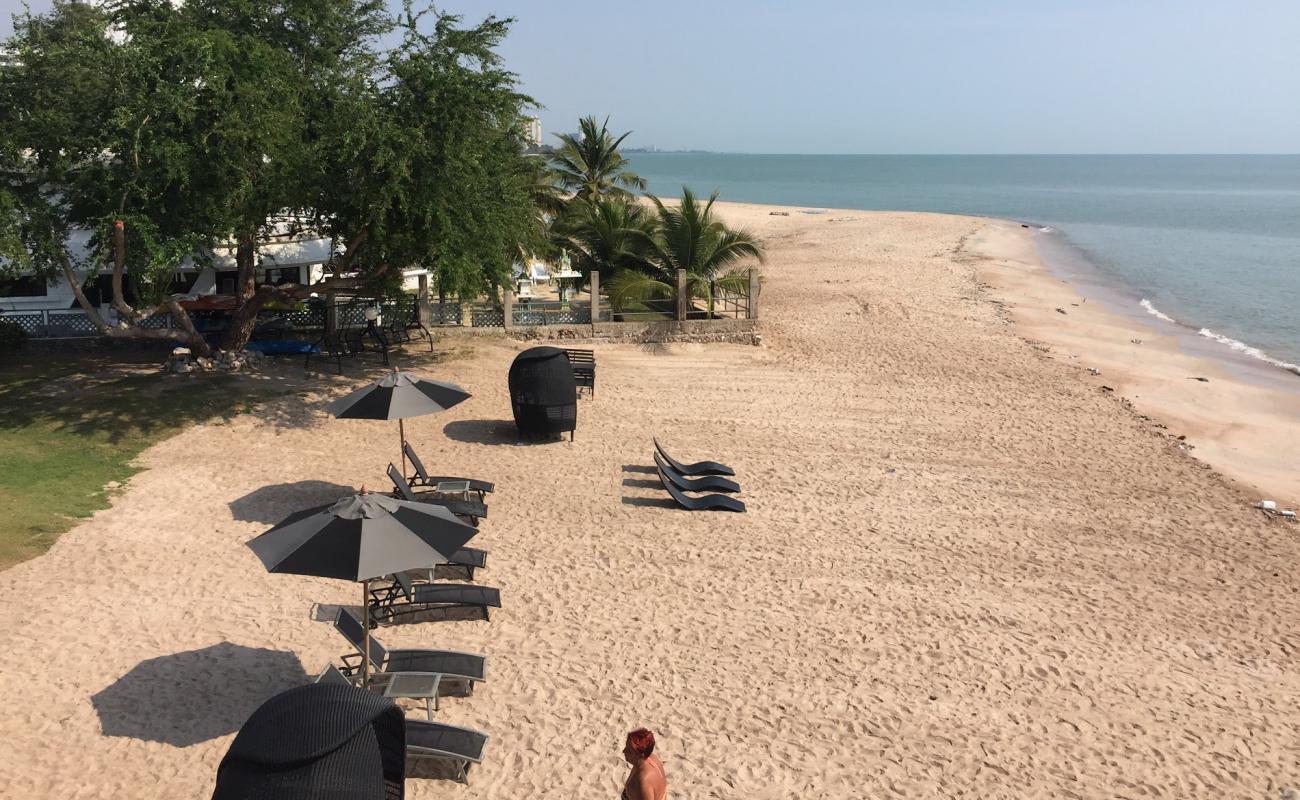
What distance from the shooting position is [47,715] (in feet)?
26.0

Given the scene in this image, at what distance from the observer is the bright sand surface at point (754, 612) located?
25.8ft

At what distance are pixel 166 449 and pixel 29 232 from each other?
13.7 ft

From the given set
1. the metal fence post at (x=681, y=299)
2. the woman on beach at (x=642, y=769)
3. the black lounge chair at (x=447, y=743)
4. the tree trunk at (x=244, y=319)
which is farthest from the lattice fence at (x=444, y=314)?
the woman on beach at (x=642, y=769)

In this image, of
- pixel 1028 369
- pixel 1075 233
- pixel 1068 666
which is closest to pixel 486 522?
pixel 1068 666

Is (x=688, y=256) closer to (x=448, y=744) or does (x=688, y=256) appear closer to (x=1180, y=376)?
(x=1180, y=376)

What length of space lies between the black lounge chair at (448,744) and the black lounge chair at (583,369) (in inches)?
422

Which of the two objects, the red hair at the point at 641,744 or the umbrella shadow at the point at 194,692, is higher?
the red hair at the point at 641,744

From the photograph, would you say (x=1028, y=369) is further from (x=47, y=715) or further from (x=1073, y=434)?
(x=47, y=715)

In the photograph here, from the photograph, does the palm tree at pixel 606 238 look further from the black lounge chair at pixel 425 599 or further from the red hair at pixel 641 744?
the red hair at pixel 641 744

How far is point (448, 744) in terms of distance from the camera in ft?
24.2

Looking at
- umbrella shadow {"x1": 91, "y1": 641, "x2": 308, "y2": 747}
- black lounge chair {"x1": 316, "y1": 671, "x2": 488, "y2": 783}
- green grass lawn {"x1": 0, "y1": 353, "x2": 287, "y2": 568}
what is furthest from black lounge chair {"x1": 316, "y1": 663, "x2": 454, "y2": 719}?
green grass lawn {"x1": 0, "y1": 353, "x2": 287, "y2": 568}

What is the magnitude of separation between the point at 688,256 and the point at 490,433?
1061cm

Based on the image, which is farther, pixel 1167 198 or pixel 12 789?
pixel 1167 198

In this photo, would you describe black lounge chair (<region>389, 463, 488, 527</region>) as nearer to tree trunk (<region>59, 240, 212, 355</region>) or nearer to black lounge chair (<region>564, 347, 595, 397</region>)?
black lounge chair (<region>564, 347, 595, 397</region>)
